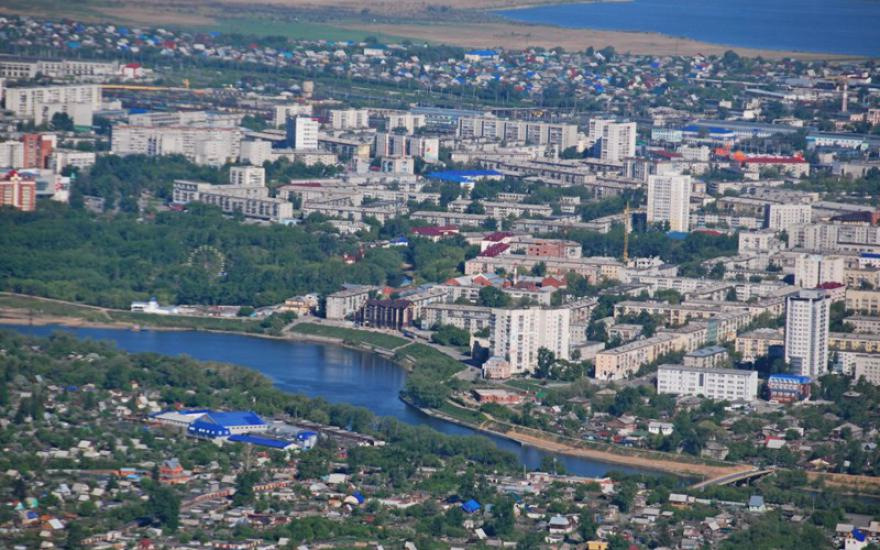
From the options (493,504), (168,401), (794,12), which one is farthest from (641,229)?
(794,12)

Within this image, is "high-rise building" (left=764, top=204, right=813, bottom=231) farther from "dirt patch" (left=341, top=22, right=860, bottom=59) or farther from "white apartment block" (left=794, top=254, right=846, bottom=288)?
"dirt patch" (left=341, top=22, right=860, bottom=59)

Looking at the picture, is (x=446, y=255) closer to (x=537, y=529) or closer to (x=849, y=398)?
(x=849, y=398)

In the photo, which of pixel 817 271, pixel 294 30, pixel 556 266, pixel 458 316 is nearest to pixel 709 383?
pixel 458 316

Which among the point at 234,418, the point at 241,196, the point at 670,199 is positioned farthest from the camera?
the point at 241,196

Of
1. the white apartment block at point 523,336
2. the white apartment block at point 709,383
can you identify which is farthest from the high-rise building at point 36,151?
the white apartment block at point 709,383

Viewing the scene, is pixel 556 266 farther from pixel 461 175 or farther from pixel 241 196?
pixel 461 175

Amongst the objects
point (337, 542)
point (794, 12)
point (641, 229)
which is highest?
point (794, 12)
